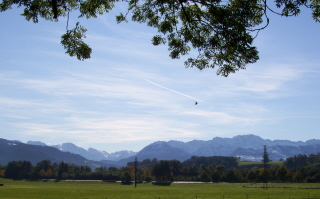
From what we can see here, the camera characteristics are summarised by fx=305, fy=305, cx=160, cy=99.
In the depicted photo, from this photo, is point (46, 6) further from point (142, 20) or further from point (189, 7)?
point (189, 7)

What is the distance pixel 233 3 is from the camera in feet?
35.9

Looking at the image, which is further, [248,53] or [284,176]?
[284,176]

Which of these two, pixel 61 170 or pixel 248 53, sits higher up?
pixel 248 53

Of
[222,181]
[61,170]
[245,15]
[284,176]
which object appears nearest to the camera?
[245,15]

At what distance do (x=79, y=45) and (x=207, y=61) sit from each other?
557 cm

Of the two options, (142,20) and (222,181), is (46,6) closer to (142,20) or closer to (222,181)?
(142,20)

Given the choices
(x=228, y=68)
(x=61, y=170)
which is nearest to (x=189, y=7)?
(x=228, y=68)

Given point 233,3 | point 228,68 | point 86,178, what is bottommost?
point 86,178

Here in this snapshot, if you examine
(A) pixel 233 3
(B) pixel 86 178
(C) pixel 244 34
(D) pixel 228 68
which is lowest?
(B) pixel 86 178

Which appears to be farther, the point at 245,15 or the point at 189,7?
the point at 189,7

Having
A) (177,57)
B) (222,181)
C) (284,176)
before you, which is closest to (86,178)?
(222,181)

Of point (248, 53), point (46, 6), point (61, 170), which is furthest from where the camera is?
point (61, 170)

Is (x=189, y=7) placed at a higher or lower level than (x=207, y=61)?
higher

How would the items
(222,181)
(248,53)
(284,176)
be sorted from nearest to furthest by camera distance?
1. (248,53)
2. (284,176)
3. (222,181)
